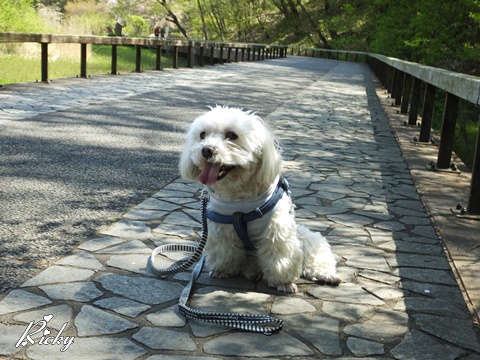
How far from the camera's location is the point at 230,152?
3.46 metres

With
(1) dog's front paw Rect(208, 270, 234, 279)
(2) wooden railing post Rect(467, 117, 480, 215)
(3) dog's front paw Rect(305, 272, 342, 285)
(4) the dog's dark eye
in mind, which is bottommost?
(1) dog's front paw Rect(208, 270, 234, 279)

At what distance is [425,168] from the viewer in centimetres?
750

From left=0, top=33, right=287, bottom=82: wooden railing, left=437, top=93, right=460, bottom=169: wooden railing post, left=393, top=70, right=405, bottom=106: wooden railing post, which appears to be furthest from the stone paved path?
left=393, top=70, right=405, bottom=106: wooden railing post

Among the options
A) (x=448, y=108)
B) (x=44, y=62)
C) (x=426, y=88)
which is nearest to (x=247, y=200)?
(x=448, y=108)

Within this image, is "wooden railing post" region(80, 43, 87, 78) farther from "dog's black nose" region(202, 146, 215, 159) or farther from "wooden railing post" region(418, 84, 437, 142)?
"dog's black nose" region(202, 146, 215, 159)

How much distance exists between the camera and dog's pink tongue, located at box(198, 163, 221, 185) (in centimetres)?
349

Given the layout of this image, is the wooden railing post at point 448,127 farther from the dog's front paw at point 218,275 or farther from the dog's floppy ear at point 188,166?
the dog's floppy ear at point 188,166

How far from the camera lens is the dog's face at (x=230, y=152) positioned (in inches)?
137

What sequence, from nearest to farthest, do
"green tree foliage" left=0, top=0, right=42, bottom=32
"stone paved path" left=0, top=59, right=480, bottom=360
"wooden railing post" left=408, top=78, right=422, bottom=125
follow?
1. "stone paved path" left=0, top=59, right=480, bottom=360
2. "wooden railing post" left=408, top=78, right=422, bottom=125
3. "green tree foliage" left=0, top=0, right=42, bottom=32

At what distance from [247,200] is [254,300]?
568 millimetres

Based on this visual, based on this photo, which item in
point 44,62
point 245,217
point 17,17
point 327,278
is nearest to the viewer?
point 245,217

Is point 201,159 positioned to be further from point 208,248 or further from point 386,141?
point 386,141

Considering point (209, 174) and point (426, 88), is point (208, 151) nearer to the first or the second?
point (209, 174)

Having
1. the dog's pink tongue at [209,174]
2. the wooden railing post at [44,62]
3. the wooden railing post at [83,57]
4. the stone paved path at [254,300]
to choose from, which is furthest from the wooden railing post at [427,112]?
the wooden railing post at [83,57]
